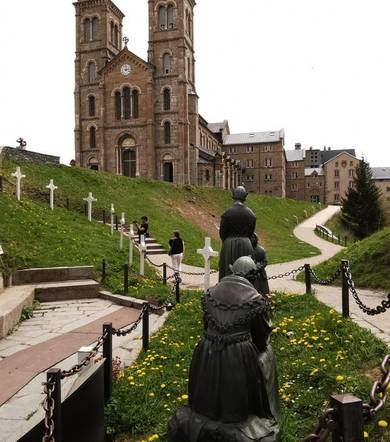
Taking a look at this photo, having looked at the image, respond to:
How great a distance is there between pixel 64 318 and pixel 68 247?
4.87 metres

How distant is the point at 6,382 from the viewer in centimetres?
591

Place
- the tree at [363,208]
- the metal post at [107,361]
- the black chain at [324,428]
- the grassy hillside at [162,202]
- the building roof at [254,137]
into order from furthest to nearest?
the building roof at [254,137]
the tree at [363,208]
the grassy hillside at [162,202]
the metal post at [107,361]
the black chain at [324,428]

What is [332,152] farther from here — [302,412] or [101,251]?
[302,412]

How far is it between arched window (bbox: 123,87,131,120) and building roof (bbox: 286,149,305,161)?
53863 millimetres

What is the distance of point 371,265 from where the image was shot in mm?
12438

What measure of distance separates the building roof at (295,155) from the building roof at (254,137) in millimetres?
10814

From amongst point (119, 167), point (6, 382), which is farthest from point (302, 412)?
point (119, 167)

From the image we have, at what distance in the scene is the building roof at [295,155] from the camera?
9500cm

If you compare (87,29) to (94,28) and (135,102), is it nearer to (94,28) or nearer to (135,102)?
(94,28)

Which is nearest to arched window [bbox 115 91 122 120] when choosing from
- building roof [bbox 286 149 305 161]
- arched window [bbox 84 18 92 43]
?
arched window [bbox 84 18 92 43]

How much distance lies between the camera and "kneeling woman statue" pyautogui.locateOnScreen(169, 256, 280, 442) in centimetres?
277

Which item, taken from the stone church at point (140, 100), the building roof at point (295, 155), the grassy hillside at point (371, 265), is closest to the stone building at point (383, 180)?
the building roof at point (295, 155)

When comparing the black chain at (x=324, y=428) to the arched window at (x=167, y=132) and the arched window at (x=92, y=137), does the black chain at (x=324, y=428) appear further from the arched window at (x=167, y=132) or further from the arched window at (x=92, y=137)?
the arched window at (x=92, y=137)

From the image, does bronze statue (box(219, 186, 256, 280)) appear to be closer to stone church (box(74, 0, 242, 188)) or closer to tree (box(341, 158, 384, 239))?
tree (box(341, 158, 384, 239))
